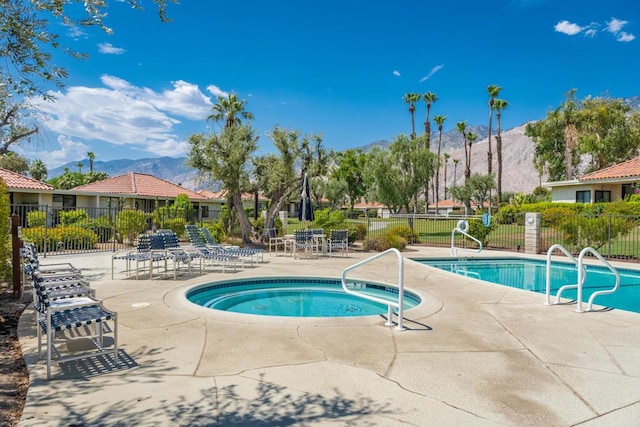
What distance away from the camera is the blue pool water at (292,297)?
8.48m

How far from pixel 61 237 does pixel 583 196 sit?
34.1 metres

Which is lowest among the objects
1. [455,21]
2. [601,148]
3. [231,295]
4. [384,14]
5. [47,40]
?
[231,295]

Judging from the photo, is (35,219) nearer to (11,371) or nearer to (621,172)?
(11,371)

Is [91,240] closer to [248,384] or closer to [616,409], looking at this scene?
[248,384]

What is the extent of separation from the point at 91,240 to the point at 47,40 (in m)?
13.6

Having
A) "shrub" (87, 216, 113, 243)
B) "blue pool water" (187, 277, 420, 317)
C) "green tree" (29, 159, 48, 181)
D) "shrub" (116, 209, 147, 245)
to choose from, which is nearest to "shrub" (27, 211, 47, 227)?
"shrub" (87, 216, 113, 243)

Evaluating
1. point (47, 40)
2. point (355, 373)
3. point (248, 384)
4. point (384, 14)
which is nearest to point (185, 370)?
point (248, 384)

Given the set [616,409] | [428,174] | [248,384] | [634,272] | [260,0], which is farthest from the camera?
[428,174]

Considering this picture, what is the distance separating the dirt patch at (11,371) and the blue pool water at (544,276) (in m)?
10.2

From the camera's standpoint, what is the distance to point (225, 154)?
1794cm

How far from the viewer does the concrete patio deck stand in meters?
3.38

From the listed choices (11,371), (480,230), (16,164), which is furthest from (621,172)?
(16,164)

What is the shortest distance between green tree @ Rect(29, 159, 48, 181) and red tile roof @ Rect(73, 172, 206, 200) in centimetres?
3860

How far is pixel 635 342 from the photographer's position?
5441 mm
